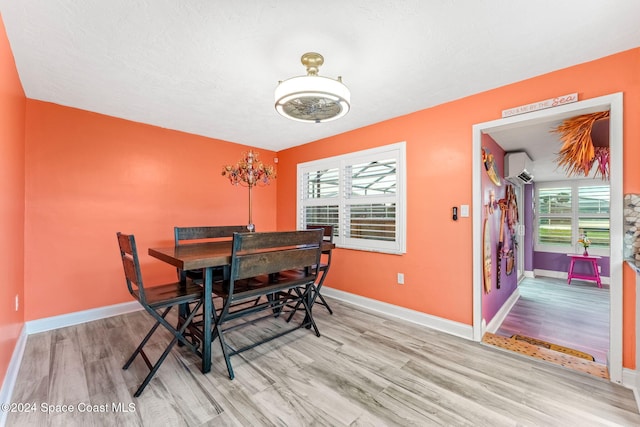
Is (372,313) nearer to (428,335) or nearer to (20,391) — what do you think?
(428,335)

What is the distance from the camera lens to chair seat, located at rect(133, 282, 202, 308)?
1.73 m

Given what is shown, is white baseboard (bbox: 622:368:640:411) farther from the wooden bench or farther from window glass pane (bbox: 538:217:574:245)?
window glass pane (bbox: 538:217:574:245)

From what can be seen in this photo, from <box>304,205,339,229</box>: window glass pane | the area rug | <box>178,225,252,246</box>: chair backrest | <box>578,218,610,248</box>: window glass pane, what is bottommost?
the area rug

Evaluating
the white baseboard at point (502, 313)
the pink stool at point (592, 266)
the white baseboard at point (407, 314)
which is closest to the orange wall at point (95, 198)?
the white baseboard at point (407, 314)

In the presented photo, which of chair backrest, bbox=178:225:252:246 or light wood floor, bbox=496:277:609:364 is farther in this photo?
light wood floor, bbox=496:277:609:364

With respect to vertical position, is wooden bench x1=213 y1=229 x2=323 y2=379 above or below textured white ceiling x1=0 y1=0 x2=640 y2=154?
below

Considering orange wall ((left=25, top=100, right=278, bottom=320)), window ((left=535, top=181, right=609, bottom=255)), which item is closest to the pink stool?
window ((left=535, top=181, right=609, bottom=255))

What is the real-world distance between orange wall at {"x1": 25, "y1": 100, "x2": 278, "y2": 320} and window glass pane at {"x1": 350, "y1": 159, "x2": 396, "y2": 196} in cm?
217

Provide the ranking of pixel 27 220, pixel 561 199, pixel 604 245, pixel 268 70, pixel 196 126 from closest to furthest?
pixel 268 70, pixel 27 220, pixel 196 126, pixel 604 245, pixel 561 199

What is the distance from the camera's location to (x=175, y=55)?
Answer: 1.88 meters

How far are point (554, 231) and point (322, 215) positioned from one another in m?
5.32

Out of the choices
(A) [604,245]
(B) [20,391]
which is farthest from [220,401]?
(A) [604,245]

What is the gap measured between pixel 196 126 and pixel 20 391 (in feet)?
9.34

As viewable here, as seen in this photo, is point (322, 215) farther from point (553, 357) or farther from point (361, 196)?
point (553, 357)
